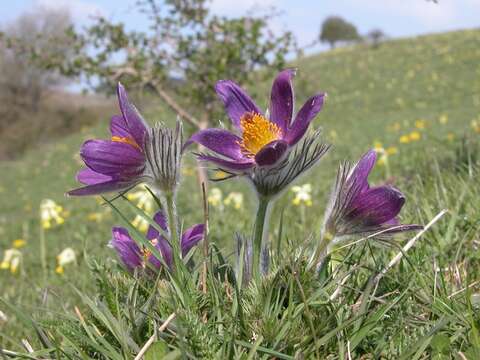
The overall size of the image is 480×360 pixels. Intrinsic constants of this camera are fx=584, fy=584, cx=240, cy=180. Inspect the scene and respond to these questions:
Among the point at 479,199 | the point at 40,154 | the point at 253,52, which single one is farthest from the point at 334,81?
the point at 479,199

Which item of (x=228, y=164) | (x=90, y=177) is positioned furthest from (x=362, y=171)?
(x=90, y=177)

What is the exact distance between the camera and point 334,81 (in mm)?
28203

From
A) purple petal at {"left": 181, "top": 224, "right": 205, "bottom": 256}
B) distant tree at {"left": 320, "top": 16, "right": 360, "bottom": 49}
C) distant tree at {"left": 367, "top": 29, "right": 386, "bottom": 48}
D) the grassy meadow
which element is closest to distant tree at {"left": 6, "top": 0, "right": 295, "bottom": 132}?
the grassy meadow

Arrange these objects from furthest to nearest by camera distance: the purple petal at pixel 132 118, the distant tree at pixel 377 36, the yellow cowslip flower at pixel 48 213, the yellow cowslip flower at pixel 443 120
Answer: the distant tree at pixel 377 36 → the yellow cowslip flower at pixel 443 120 → the yellow cowslip flower at pixel 48 213 → the purple petal at pixel 132 118

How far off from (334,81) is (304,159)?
1086 inches

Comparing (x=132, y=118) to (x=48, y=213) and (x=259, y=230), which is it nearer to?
(x=259, y=230)

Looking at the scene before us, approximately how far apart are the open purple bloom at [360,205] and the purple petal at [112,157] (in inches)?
20.1

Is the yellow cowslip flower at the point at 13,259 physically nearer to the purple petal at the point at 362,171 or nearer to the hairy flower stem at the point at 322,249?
the hairy flower stem at the point at 322,249

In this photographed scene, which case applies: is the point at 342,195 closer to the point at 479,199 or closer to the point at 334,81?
the point at 479,199

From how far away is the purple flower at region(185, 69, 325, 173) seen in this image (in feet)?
4.52

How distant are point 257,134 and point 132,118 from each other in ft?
1.02

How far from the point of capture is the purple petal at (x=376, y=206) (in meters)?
1.47

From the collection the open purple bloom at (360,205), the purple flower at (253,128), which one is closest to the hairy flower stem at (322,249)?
the open purple bloom at (360,205)

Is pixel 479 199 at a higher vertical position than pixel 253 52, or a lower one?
lower
